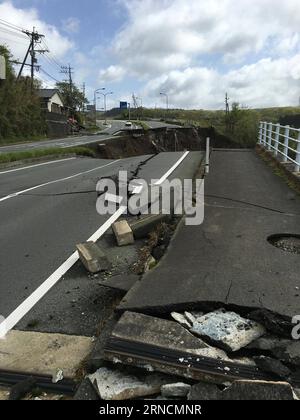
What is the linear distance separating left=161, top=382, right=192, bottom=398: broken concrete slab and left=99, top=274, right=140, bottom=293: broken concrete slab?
70.5 inches

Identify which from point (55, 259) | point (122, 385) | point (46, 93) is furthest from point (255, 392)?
point (46, 93)

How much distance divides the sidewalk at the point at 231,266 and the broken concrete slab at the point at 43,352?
Answer: 1.93 feet

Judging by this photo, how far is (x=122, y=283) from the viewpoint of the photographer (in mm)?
5301

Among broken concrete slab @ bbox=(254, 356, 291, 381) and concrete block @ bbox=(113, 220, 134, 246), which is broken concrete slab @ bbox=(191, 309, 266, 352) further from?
concrete block @ bbox=(113, 220, 134, 246)

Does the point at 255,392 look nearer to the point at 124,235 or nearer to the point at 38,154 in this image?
the point at 124,235

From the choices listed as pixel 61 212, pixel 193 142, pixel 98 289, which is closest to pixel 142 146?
pixel 193 142

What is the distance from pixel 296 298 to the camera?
4.62 metres

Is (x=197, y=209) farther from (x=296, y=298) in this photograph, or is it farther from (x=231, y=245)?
(x=296, y=298)

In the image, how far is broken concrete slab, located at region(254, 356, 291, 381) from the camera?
3.46m

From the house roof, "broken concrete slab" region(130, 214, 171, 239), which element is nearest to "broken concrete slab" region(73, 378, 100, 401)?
"broken concrete slab" region(130, 214, 171, 239)

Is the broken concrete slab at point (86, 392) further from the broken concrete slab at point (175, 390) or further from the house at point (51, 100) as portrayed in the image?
the house at point (51, 100)

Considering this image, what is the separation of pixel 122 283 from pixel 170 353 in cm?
169

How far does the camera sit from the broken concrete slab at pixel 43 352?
159 inches
